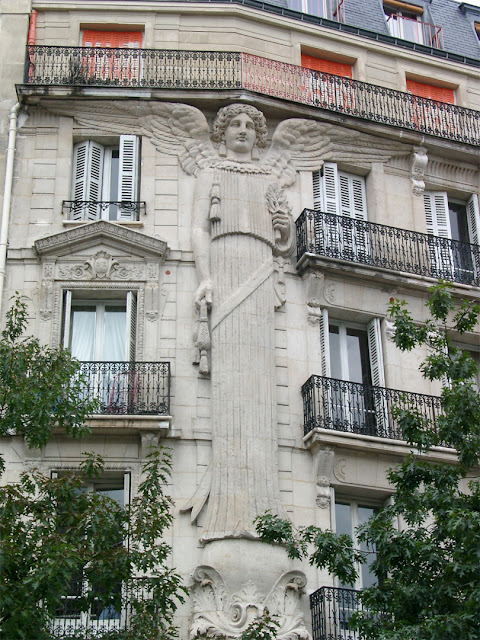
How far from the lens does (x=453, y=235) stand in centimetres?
2339

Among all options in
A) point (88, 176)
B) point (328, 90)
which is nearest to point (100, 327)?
point (88, 176)

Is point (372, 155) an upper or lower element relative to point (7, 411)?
upper

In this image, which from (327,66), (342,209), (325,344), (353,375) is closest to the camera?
(325,344)

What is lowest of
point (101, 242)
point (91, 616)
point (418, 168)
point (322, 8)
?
point (91, 616)

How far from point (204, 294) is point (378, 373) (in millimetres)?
3423

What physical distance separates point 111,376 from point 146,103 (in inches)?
215

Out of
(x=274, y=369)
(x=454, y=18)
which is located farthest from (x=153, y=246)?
(x=454, y=18)

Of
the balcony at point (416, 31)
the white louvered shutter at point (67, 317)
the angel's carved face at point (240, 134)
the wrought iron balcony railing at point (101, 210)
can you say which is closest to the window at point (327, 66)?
the balcony at point (416, 31)

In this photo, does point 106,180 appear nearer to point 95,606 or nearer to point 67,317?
point 67,317

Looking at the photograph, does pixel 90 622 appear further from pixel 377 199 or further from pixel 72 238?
pixel 377 199

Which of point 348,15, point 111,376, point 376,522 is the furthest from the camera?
point 348,15

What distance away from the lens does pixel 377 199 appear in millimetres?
22547

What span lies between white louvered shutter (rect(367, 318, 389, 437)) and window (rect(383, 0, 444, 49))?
297 inches

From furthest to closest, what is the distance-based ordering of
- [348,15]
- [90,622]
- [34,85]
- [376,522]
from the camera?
[348,15]
[34,85]
[90,622]
[376,522]
